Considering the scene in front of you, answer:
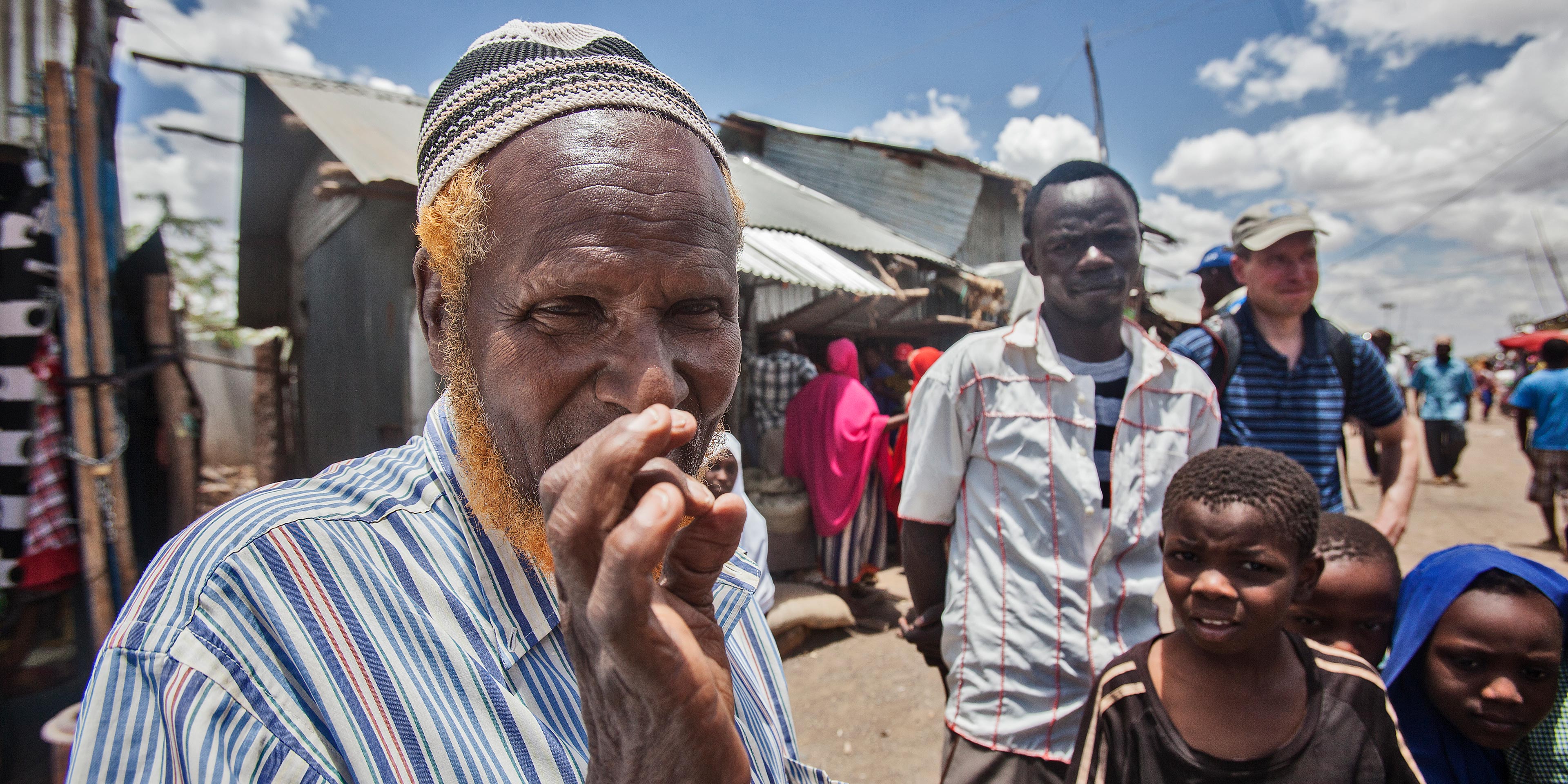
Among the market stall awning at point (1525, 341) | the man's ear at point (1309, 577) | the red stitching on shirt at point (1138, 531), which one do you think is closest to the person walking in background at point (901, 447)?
the red stitching on shirt at point (1138, 531)

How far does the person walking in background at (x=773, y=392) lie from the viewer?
6570mm

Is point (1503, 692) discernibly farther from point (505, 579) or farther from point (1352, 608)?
point (505, 579)

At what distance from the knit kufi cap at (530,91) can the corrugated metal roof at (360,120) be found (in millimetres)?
3459

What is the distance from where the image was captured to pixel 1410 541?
313 inches

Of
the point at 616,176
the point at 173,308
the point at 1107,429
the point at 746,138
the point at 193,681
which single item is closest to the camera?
the point at 193,681

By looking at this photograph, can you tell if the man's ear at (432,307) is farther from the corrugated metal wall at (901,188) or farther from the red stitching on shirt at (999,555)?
the corrugated metal wall at (901,188)

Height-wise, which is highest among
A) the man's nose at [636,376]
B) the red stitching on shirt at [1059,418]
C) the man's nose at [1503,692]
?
the man's nose at [636,376]

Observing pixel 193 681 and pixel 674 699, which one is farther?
pixel 193 681

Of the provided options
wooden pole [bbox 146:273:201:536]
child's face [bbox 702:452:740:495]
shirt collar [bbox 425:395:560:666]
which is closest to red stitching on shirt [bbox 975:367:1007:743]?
child's face [bbox 702:452:740:495]

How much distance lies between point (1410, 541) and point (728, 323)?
32.4ft

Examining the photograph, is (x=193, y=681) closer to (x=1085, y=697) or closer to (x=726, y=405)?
(x=726, y=405)

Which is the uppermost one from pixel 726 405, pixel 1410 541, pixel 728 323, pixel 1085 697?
pixel 728 323

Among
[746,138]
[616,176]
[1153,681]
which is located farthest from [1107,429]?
[746,138]

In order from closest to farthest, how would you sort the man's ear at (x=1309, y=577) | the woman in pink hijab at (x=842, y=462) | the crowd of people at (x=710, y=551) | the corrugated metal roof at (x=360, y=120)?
the crowd of people at (x=710, y=551)
the man's ear at (x=1309, y=577)
the corrugated metal roof at (x=360, y=120)
the woman in pink hijab at (x=842, y=462)
